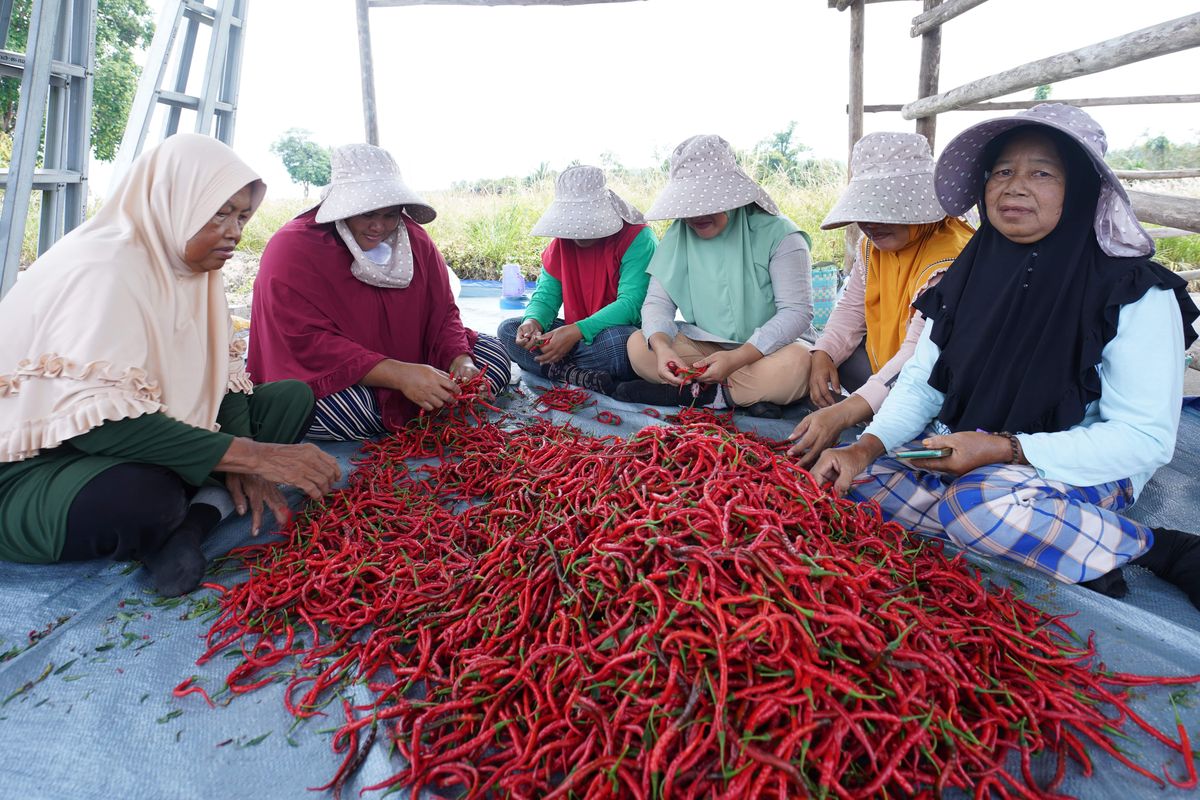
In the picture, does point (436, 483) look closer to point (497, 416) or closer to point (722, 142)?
point (497, 416)

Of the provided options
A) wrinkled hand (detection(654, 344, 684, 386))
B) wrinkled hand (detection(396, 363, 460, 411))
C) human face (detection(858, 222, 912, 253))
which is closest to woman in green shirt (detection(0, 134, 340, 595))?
wrinkled hand (detection(396, 363, 460, 411))

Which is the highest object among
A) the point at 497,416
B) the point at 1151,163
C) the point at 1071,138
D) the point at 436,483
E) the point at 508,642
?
the point at 1151,163

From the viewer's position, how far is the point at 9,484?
219 centimetres

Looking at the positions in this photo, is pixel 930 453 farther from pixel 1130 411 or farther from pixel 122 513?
pixel 122 513

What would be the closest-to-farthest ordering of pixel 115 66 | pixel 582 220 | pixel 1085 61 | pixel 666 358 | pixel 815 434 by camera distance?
pixel 815 434, pixel 1085 61, pixel 666 358, pixel 582 220, pixel 115 66

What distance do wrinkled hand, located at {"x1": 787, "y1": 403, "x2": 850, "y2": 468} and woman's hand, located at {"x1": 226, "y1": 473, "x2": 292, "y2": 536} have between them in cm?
176

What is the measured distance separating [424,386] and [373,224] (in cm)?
81

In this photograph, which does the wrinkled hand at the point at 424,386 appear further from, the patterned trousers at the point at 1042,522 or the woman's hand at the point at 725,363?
the patterned trousers at the point at 1042,522

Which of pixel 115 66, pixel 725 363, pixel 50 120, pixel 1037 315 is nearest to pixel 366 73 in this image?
pixel 50 120

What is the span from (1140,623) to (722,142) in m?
2.75

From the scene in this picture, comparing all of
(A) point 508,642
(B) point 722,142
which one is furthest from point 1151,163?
(A) point 508,642

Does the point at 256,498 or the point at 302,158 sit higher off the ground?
the point at 302,158

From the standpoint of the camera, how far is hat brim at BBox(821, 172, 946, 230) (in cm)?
304

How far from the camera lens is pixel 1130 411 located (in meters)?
2.07
